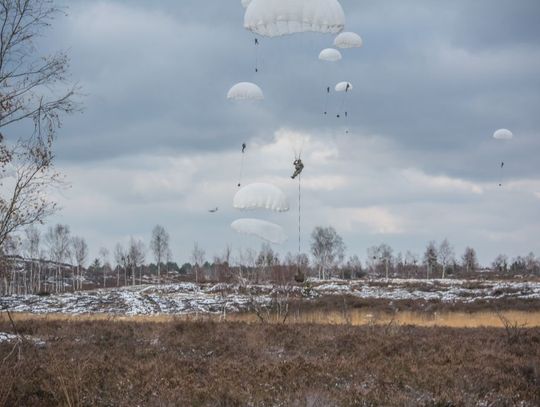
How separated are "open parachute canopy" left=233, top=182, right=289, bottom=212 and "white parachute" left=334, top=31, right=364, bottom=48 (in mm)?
9684

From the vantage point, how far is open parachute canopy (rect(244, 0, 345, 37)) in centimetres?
1661

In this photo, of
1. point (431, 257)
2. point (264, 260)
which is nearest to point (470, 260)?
point (431, 257)

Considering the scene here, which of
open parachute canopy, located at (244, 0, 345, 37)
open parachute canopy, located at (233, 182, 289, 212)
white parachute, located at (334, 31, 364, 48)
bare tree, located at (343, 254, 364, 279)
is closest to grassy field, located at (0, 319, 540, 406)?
open parachute canopy, located at (233, 182, 289, 212)

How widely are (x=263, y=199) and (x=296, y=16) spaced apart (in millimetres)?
5689

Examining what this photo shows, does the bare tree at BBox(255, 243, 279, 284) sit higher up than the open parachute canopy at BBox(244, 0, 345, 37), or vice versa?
the open parachute canopy at BBox(244, 0, 345, 37)

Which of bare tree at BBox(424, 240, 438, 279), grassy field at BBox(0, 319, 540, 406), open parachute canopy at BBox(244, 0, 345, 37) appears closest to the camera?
grassy field at BBox(0, 319, 540, 406)

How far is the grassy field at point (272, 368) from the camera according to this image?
9625 millimetres

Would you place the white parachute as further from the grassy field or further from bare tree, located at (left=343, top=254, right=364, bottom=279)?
bare tree, located at (left=343, top=254, right=364, bottom=279)

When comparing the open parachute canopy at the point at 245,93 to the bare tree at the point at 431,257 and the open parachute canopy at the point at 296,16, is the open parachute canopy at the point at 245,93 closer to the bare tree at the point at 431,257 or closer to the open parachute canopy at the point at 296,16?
the open parachute canopy at the point at 296,16

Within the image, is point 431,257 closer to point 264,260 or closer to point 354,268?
point 354,268

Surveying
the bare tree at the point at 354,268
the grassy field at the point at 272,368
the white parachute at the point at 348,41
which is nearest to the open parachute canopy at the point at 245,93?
the white parachute at the point at 348,41

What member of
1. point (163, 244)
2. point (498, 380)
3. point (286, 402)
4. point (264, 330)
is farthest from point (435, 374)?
point (163, 244)

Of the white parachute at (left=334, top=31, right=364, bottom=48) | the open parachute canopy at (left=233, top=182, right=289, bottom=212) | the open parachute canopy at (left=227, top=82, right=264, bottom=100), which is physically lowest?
the open parachute canopy at (left=233, top=182, right=289, bottom=212)

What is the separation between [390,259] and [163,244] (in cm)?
5392
